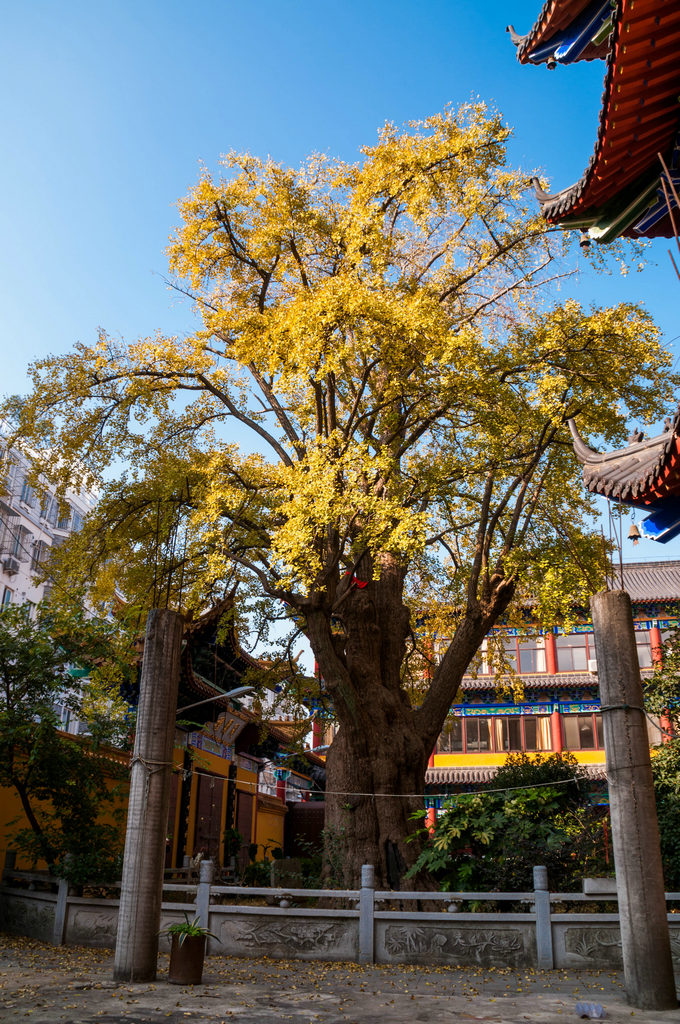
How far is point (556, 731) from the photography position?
100 ft

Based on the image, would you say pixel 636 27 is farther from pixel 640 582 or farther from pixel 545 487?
pixel 640 582

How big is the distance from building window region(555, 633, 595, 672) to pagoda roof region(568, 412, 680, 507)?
2529 centimetres

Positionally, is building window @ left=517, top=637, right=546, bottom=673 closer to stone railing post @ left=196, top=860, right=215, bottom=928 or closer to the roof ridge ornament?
stone railing post @ left=196, top=860, right=215, bottom=928

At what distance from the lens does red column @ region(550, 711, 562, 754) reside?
30.3 metres

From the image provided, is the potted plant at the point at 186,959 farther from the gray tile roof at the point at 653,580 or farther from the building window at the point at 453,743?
the gray tile roof at the point at 653,580

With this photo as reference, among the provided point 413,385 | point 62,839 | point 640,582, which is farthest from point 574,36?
point 640,582

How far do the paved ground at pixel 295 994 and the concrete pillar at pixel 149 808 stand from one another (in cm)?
35

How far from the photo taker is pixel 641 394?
12.4 metres

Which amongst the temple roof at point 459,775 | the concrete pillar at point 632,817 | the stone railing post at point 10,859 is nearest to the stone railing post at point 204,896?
the stone railing post at point 10,859

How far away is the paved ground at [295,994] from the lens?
6.44m

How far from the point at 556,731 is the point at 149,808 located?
83.2 ft

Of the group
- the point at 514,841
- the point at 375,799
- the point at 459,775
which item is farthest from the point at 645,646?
the point at 514,841

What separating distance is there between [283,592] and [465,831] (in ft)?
13.8

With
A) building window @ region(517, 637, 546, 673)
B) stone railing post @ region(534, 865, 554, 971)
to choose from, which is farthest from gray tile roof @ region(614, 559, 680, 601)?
stone railing post @ region(534, 865, 554, 971)
